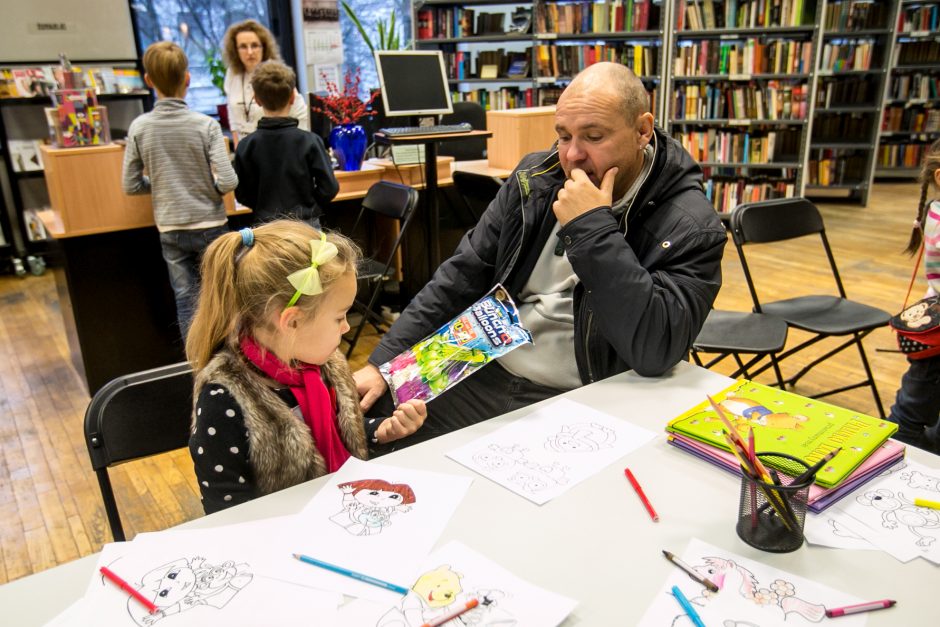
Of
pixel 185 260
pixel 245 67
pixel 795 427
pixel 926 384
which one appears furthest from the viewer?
pixel 245 67

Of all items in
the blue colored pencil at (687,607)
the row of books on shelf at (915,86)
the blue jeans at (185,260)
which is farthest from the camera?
the row of books on shelf at (915,86)

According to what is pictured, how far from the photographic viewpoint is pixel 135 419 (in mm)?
1344

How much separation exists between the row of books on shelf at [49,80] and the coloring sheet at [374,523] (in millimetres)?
3964

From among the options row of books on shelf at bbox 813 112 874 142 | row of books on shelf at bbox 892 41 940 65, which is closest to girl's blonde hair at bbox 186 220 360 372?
row of books on shelf at bbox 813 112 874 142

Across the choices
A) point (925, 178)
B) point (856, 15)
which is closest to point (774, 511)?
point (925, 178)

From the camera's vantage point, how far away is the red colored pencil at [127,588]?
847 mm

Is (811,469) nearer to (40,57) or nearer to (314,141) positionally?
(314,141)

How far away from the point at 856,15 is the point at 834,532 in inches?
280

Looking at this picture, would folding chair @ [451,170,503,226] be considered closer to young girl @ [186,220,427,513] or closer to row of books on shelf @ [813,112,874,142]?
young girl @ [186,220,427,513]

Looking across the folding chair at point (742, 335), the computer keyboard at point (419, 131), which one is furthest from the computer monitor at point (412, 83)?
the folding chair at point (742, 335)

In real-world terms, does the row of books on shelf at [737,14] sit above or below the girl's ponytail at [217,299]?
above

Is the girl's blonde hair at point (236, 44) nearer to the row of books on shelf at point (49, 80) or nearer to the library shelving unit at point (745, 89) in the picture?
the row of books on shelf at point (49, 80)

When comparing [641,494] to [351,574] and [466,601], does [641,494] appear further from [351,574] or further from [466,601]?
[351,574]

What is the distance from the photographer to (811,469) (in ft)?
2.99
